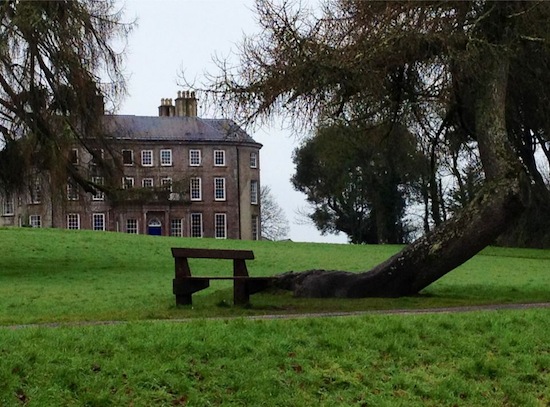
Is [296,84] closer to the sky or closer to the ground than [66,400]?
closer to the sky

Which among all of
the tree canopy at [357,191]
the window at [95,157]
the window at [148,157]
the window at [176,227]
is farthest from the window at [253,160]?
the window at [95,157]

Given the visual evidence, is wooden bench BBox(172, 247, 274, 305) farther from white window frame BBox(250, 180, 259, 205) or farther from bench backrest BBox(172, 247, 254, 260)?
white window frame BBox(250, 180, 259, 205)

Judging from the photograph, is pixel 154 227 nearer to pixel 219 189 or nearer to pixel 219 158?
pixel 219 189

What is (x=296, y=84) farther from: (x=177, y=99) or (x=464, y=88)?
(x=177, y=99)

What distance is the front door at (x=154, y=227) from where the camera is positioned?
87.6m

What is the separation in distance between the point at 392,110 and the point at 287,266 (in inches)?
637

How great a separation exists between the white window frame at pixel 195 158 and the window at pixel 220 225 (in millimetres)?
5129

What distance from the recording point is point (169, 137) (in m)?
96.9

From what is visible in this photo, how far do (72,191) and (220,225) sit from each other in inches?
2407

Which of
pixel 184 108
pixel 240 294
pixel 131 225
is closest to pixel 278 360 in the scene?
pixel 240 294

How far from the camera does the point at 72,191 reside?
34.5 m

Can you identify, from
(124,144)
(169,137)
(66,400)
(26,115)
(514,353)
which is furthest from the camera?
(169,137)

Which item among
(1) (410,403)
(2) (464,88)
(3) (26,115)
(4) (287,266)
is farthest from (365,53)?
(4) (287,266)

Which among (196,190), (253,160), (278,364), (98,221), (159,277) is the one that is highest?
(253,160)
